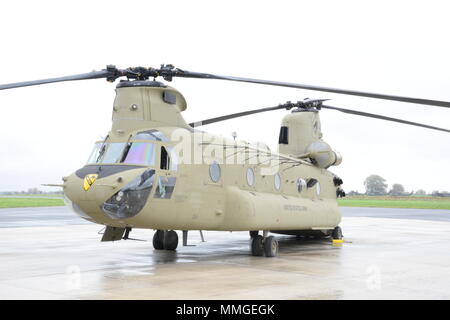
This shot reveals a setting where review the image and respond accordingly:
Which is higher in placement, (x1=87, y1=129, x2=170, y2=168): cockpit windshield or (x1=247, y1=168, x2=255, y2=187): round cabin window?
(x1=87, y1=129, x2=170, y2=168): cockpit windshield

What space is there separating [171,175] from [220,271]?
2.42m

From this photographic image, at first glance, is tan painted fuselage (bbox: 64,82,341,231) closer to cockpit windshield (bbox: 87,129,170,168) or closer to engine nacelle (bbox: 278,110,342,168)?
cockpit windshield (bbox: 87,129,170,168)

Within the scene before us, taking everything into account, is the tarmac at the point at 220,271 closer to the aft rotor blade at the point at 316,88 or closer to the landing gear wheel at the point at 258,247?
the landing gear wheel at the point at 258,247

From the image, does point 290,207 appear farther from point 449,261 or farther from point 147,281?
point 147,281

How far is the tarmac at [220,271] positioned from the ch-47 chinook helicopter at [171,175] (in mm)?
963

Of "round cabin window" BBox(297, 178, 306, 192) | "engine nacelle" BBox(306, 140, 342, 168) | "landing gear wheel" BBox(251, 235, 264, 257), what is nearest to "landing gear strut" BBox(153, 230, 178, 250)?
"landing gear wheel" BBox(251, 235, 264, 257)

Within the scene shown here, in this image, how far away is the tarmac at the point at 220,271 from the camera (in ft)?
30.2

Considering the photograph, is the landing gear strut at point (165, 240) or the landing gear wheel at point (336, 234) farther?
the landing gear wheel at point (336, 234)

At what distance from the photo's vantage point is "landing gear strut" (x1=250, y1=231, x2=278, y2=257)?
48.6 ft

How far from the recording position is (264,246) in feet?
48.9

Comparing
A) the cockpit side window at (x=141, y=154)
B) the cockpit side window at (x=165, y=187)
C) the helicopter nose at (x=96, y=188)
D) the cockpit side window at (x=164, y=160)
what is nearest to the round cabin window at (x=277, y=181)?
the cockpit side window at (x=165, y=187)

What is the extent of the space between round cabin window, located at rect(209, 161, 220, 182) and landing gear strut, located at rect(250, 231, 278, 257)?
7.73ft

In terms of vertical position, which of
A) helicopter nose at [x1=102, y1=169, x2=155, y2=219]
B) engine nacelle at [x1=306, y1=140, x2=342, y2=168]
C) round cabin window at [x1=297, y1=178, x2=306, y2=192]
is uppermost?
engine nacelle at [x1=306, y1=140, x2=342, y2=168]

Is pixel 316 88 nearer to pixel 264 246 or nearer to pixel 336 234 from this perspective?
pixel 264 246
